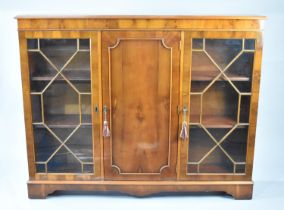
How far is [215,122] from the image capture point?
1977mm

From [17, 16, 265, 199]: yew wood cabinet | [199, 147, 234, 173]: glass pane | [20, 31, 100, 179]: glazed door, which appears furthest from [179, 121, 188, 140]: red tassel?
[20, 31, 100, 179]: glazed door

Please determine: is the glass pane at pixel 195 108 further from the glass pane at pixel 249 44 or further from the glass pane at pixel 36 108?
the glass pane at pixel 36 108

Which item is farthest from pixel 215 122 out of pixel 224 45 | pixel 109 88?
pixel 109 88

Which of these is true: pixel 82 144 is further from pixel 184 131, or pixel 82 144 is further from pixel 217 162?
pixel 217 162

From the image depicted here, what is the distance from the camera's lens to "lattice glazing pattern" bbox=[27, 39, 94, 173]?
1869 mm

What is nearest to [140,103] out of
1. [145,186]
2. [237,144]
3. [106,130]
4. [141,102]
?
[141,102]

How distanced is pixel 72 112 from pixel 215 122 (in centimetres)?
74

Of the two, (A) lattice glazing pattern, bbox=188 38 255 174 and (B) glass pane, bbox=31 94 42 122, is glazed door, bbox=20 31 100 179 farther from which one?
(A) lattice glazing pattern, bbox=188 38 255 174

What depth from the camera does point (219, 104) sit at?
1988mm

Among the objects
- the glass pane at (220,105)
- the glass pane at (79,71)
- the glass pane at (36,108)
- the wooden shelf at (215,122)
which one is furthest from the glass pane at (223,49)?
the glass pane at (36,108)

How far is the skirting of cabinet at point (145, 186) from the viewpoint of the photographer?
2.00 m
